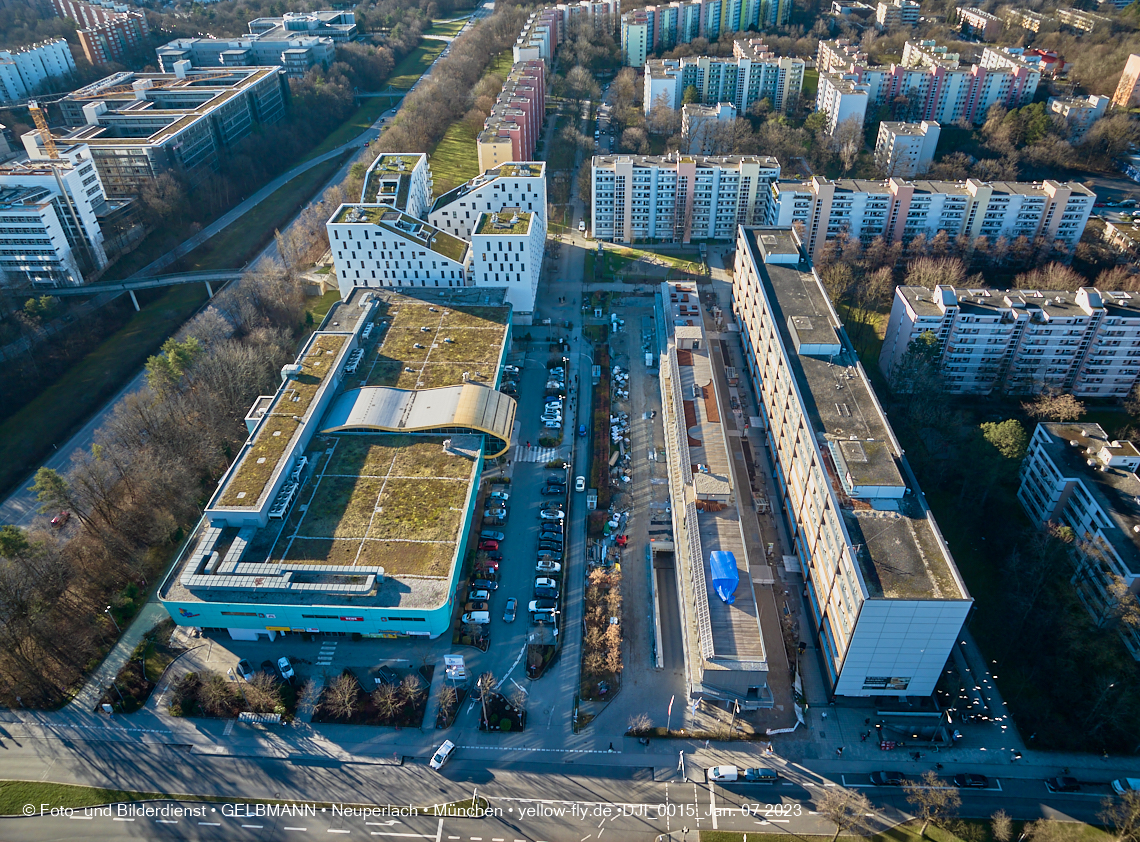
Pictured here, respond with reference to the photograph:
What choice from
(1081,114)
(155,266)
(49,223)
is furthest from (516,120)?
(1081,114)

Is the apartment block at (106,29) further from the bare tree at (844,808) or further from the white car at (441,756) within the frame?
the bare tree at (844,808)

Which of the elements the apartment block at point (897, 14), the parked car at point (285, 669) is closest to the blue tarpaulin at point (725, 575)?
the parked car at point (285, 669)

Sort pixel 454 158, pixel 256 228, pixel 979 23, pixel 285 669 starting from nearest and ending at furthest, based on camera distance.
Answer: pixel 285 669 < pixel 256 228 < pixel 454 158 < pixel 979 23

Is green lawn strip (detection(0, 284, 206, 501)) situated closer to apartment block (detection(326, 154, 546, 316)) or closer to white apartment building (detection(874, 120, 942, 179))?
apartment block (detection(326, 154, 546, 316))

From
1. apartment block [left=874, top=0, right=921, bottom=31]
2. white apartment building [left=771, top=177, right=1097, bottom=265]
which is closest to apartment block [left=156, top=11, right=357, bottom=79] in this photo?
white apartment building [left=771, top=177, right=1097, bottom=265]

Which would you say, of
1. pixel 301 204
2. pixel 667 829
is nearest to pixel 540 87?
pixel 301 204

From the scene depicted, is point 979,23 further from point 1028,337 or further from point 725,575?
point 725,575
